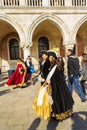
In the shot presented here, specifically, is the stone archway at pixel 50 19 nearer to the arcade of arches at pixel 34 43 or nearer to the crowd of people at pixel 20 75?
the arcade of arches at pixel 34 43

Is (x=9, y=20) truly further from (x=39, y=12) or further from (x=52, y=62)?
(x=52, y=62)

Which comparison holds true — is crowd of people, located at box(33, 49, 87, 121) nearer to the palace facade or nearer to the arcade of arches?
the palace facade

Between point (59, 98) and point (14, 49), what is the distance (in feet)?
47.6

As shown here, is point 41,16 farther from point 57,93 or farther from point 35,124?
point 35,124

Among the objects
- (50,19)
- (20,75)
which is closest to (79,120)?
(20,75)

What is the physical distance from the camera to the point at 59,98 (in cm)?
513

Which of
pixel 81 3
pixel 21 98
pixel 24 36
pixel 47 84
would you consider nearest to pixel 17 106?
pixel 21 98

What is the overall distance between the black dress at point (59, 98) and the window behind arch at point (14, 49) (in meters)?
14.3

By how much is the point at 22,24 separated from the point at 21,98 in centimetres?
801

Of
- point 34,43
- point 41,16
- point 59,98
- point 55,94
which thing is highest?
point 41,16

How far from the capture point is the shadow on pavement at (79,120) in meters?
4.94

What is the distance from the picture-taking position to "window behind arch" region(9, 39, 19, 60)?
19141 millimetres

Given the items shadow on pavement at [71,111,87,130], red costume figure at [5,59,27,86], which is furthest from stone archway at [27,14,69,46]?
shadow on pavement at [71,111,87,130]

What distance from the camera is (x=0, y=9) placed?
14.5 metres
